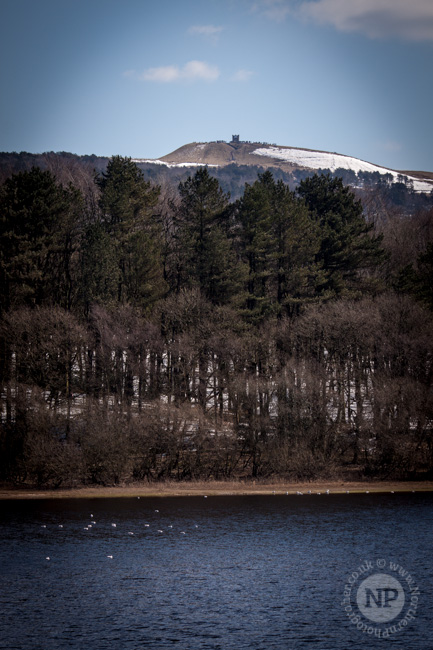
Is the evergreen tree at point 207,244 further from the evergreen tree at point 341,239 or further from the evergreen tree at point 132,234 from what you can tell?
the evergreen tree at point 341,239

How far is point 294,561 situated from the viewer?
3806 centimetres

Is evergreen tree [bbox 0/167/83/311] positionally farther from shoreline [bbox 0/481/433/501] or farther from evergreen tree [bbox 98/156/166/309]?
shoreline [bbox 0/481/433/501]

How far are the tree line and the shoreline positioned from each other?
124 cm

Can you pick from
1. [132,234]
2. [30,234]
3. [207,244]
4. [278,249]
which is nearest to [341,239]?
[278,249]

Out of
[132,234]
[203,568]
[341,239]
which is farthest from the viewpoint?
[341,239]

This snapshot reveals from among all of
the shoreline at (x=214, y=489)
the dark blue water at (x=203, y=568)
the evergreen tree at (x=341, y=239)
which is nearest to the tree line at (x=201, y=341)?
the evergreen tree at (x=341, y=239)

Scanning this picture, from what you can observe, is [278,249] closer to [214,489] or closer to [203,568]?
[214,489]

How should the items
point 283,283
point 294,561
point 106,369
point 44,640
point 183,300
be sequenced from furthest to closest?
point 283,283 < point 183,300 < point 106,369 < point 294,561 < point 44,640

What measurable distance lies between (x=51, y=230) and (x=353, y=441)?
33.2 m

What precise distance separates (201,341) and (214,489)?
14870mm

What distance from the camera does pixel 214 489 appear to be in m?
57.4

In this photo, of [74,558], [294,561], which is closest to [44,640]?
[74,558]

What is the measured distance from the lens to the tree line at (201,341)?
59.2 m

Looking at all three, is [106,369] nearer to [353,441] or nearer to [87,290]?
[87,290]
